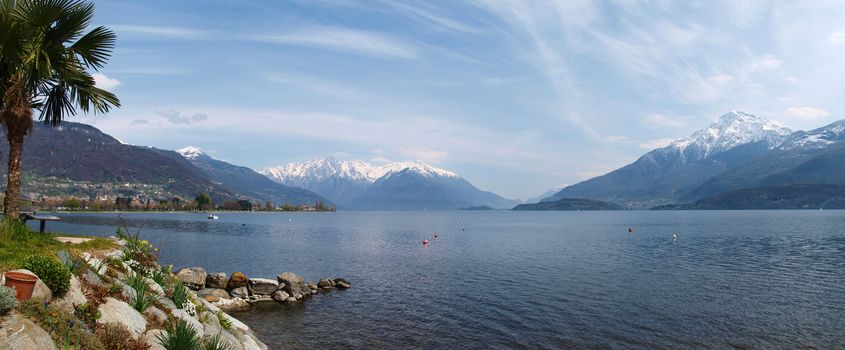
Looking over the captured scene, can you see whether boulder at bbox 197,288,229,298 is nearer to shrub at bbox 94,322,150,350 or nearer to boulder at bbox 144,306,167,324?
boulder at bbox 144,306,167,324

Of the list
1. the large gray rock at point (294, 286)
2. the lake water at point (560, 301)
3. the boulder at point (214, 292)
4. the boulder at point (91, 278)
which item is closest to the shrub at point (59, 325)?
the boulder at point (91, 278)

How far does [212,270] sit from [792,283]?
215 feet

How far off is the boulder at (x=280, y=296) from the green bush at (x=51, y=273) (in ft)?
96.1

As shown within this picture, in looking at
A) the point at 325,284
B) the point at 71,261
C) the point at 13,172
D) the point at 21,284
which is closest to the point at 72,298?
the point at 21,284

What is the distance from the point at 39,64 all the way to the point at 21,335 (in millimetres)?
15641

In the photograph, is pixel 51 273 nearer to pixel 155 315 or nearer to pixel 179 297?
pixel 155 315

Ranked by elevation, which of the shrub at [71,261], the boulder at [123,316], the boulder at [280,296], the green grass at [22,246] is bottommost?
the boulder at [280,296]

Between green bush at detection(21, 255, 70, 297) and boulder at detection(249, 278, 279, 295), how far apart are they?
30.4 meters

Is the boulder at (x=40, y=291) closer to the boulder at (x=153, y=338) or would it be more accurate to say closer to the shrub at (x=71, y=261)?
the shrub at (x=71, y=261)

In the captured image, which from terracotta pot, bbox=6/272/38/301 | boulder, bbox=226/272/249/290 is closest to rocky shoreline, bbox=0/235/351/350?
terracotta pot, bbox=6/272/38/301

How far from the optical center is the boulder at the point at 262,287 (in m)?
43.1

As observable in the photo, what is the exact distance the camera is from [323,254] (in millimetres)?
81375

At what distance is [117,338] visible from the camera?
543 inches

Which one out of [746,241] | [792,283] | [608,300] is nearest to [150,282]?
[608,300]
